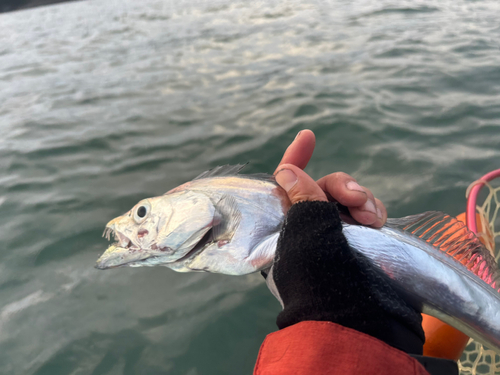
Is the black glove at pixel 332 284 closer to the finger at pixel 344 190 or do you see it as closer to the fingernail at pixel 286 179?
the fingernail at pixel 286 179

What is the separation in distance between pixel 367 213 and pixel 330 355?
0.71m

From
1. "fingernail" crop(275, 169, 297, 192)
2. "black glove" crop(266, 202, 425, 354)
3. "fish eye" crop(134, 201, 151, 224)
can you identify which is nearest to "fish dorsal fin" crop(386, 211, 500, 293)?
"black glove" crop(266, 202, 425, 354)

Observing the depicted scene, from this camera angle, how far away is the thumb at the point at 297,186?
1.40 metres

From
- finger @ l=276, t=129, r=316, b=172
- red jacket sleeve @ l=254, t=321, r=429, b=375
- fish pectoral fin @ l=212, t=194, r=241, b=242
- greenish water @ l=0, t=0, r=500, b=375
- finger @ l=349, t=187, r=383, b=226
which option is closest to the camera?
red jacket sleeve @ l=254, t=321, r=429, b=375

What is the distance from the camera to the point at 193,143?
4.60 m

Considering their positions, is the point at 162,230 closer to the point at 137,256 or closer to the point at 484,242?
Result: the point at 137,256

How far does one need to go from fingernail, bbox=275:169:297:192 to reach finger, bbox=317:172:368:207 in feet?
1.01

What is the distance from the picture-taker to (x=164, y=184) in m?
3.84

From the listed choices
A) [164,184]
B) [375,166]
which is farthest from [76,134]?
[375,166]

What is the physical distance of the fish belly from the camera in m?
1.26

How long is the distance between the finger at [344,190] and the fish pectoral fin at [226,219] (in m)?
0.57

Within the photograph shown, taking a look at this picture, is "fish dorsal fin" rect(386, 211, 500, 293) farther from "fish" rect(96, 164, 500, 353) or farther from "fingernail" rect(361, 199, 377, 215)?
"fingernail" rect(361, 199, 377, 215)

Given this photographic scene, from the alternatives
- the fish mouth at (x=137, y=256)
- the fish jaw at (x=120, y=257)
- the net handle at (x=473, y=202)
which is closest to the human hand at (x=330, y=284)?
the fish mouth at (x=137, y=256)

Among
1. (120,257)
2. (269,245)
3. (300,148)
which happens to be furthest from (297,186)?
(120,257)
